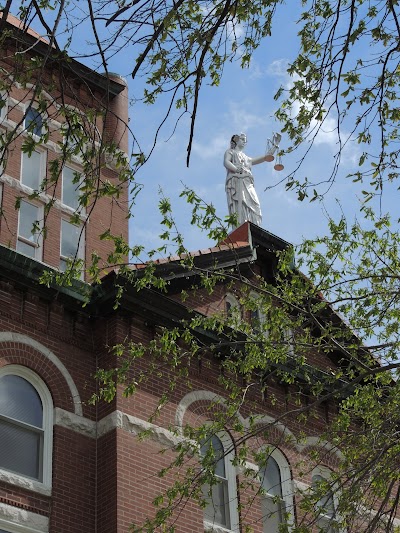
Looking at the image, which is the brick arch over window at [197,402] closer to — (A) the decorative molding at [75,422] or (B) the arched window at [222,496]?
(B) the arched window at [222,496]

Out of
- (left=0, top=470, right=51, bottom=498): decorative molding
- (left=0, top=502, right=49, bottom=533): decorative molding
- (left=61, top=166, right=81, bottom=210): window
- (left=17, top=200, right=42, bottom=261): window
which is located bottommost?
(left=0, top=502, right=49, bottom=533): decorative molding

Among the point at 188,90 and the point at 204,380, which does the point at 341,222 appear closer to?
the point at 204,380

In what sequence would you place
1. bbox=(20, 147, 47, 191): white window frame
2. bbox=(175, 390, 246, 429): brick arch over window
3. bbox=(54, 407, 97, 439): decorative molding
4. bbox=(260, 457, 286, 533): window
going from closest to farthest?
bbox=(54, 407, 97, 439): decorative molding → bbox=(175, 390, 246, 429): brick arch over window → bbox=(260, 457, 286, 533): window → bbox=(20, 147, 47, 191): white window frame

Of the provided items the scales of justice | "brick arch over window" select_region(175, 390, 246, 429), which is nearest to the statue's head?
the scales of justice

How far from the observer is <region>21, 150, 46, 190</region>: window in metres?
21.6

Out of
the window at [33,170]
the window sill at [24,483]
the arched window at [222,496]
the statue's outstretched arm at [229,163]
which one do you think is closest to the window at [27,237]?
the window at [33,170]

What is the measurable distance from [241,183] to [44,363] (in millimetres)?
7958

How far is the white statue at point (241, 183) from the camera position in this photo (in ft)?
75.7

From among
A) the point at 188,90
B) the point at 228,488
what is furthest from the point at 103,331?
the point at 188,90

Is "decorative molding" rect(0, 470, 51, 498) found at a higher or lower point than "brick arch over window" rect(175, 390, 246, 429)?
lower

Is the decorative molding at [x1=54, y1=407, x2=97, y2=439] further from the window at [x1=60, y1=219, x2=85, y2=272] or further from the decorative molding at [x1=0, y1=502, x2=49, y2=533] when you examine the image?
the window at [x1=60, y1=219, x2=85, y2=272]

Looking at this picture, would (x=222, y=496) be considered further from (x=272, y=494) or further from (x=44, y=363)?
(x=44, y=363)

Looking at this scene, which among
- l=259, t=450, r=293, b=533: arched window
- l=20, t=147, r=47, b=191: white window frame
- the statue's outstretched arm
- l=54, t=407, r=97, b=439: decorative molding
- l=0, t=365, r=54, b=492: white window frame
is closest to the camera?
l=0, t=365, r=54, b=492: white window frame

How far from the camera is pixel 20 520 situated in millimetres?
15219
